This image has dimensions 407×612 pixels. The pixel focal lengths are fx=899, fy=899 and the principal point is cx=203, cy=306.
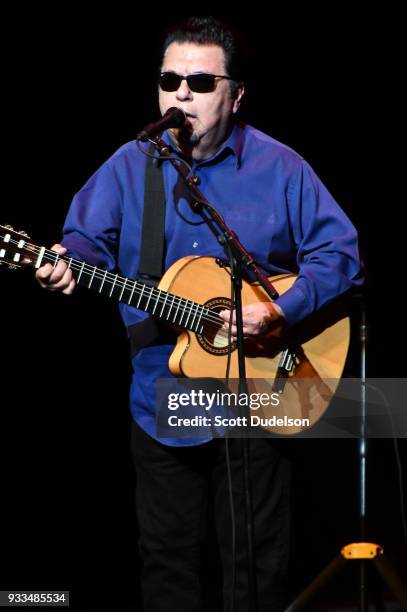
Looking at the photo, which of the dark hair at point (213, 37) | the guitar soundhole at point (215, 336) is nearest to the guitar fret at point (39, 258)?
the guitar soundhole at point (215, 336)

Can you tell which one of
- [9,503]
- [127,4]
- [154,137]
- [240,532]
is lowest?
[240,532]

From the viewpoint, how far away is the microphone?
280 cm

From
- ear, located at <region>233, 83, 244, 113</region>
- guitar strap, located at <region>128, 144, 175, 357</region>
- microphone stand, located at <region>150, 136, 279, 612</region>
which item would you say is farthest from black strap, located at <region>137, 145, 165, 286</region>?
ear, located at <region>233, 83, 244, 113</region>

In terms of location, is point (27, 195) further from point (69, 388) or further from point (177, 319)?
point (177, 319)

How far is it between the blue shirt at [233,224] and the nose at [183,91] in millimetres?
255

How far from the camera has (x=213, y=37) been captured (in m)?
3.26

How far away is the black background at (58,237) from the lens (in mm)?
4273

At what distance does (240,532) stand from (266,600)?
259mm

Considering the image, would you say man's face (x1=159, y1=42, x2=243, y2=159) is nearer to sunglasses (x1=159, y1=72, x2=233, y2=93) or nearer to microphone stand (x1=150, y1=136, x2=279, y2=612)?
sunglasses (x1=159, y1=72, x2=233, y2=93)

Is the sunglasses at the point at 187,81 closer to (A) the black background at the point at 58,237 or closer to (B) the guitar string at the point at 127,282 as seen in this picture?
(B) the guitar string at the point at 127,282

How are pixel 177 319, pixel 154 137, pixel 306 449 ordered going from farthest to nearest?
1. pixel 306 449
2. pixel 177 319
3. pixel 154 137

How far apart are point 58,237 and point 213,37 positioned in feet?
4.83

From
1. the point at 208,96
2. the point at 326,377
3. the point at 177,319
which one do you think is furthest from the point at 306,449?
the point at 208,96

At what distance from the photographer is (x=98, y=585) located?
458cm
